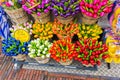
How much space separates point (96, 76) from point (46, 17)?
855mm

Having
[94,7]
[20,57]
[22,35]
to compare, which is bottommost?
[20,57]

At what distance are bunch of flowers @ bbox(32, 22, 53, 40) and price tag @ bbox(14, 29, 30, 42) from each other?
98mm

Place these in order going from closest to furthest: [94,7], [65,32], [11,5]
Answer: [94,7] → [11,5] → [65,32]

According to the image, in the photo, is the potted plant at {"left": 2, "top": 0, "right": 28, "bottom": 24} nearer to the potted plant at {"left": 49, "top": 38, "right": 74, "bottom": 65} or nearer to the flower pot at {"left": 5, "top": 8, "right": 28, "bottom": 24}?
the flower pot at {"left": 5, "top": 8, "right": 28, "bottom": 24}

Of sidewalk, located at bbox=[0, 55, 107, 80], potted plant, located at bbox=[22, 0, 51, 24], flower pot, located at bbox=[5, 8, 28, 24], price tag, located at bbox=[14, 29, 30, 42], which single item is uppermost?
potted plant, located at bbox=[22, 0, 51, 24]

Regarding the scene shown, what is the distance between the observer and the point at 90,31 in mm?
1732

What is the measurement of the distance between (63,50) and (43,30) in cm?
31

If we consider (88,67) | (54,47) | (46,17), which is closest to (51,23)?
(46,17)

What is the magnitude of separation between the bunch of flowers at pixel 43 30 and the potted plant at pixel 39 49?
6cm

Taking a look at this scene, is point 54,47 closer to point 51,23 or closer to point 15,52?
point 51,23

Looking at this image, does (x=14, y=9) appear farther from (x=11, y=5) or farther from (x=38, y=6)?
(x=38, y=6)

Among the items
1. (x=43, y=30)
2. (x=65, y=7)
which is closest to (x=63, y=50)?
(x=43, y=30)

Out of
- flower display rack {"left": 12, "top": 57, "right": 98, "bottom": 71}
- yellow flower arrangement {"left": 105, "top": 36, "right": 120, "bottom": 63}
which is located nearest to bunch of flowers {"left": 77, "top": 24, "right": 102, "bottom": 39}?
yellow flower arrangement {"left": 105, "top": 36, "right": 120, "bottom": 63}

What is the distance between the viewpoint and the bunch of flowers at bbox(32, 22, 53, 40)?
179cm
